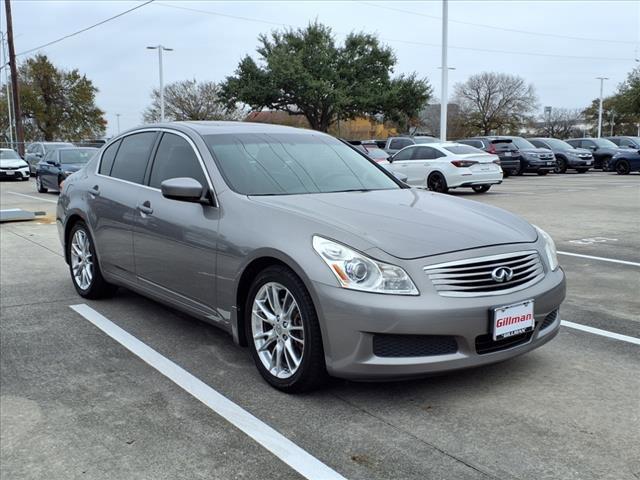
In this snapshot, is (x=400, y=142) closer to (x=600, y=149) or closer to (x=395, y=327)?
(x=600, y=149)

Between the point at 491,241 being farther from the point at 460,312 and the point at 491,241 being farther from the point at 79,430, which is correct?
the point at 79,430

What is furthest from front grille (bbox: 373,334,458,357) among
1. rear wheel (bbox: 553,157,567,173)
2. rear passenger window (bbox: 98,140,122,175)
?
rear wheel (bbox: 553,157,567,173)

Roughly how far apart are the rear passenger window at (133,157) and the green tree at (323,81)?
42158 mm

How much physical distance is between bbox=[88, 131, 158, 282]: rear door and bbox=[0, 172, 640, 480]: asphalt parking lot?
0.51m

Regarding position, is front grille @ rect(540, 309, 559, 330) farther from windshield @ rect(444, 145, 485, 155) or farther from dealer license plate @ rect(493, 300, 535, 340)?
windshield @ rect(444, 145, 485, 155)

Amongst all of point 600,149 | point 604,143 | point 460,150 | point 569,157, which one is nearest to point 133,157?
point 460,150

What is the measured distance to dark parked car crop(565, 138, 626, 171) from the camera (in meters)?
29.4

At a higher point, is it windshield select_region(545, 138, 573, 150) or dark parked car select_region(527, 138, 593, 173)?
windshield select_region(545, 138, 573, 150)

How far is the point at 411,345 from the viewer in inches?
131

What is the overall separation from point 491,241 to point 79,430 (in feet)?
7.97

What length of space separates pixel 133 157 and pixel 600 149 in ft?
93.3

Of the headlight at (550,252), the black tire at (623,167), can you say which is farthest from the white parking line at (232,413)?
the black tire at (623,167)

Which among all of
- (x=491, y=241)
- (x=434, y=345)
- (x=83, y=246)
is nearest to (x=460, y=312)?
(x=434, y=345)

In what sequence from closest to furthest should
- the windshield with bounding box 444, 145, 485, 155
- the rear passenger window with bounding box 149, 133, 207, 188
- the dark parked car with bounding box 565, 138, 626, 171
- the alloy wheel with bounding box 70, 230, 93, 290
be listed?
1. the rear passenger window with bounding box 149, 133, 207, 188
2. the alloy wheel with bounding box 70, 230, 93, 290
3. the windshield with bounding box 444, 145, 485, 155
4. the dark parked car with bounding box 565, 138, 626, 171
